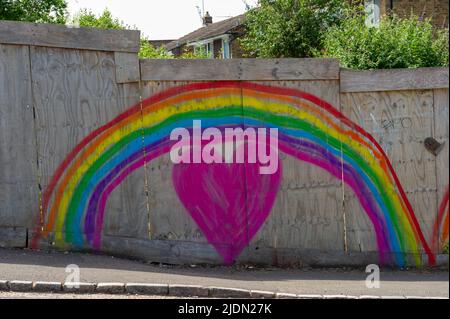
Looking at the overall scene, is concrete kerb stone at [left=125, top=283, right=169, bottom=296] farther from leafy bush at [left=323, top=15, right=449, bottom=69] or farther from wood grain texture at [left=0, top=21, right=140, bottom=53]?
leafy bush at [left=323, top=15, right=449, bottom=69]

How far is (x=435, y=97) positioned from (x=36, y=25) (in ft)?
16.8

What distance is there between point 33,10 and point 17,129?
1428 centimetres

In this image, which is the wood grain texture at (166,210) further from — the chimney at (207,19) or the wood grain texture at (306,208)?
the chimney at (207,19)

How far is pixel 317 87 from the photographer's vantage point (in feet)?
28.5

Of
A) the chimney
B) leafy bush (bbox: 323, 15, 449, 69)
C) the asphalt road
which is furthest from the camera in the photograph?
the chimney

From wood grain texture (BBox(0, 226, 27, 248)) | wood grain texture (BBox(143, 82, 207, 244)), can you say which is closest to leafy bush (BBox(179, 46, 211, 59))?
wood grain texture (BBox(143, 82, 207, 244))

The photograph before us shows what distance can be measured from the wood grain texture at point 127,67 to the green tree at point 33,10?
1331cm

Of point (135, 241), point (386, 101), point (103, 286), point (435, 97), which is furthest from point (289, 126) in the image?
point (103, 286)

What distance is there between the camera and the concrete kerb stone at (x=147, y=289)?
7.55 meters

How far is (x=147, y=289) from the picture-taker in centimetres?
759

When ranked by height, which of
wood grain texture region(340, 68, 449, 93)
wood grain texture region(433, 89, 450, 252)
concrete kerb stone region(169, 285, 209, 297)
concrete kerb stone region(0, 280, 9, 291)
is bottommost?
concrete kerb stone region(169, 285, 209, 297)

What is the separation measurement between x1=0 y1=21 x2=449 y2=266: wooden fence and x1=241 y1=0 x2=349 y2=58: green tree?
13.4 meters

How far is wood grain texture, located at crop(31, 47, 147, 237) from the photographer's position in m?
8.84

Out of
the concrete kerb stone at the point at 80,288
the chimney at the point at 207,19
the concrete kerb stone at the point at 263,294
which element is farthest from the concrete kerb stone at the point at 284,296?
the chimney at the point at 207,19
